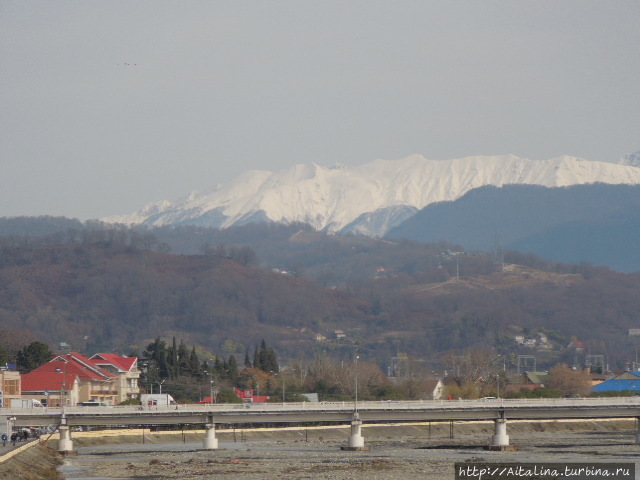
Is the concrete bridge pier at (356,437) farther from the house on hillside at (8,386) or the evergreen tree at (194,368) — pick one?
the evergreen tree at (194,368)

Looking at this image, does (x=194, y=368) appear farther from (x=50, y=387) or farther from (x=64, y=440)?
(x=64, y=440)

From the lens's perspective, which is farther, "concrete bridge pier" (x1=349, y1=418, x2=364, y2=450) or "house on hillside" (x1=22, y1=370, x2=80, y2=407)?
"house on hillside" (x1=22, y1=370, x2=80, y2=407)

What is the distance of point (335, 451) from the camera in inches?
4737

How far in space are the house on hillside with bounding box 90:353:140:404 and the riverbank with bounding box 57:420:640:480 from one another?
3999 cm

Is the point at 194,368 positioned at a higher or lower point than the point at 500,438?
higher

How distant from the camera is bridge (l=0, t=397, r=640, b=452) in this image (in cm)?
11881

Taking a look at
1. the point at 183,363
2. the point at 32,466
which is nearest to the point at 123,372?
the point at 183,363

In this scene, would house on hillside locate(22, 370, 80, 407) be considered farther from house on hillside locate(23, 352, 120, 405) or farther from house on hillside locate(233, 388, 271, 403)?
house on hillside locate(233, 388, 271, 403)

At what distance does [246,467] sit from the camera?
329 feet

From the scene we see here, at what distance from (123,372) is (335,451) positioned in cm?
7279

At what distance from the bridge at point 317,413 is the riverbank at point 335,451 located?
2762 millimetres

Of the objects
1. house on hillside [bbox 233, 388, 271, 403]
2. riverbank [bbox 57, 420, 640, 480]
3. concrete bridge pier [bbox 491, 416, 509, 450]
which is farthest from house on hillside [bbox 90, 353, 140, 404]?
concrete bridge pier [bbox 491, 416, 509, 450]

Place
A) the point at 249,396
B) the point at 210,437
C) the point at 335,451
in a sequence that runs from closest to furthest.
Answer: the point at 335,451
the point at 210,437
the point at 249,396

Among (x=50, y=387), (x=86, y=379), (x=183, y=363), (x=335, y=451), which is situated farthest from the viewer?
(x=183, y=363)
